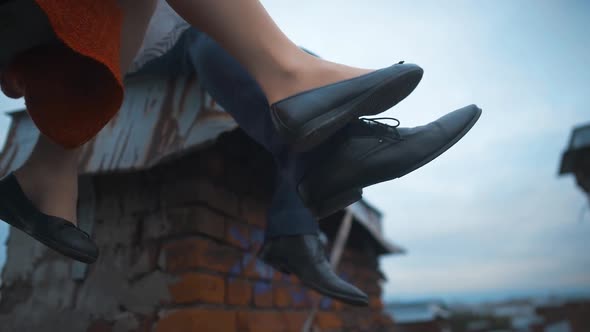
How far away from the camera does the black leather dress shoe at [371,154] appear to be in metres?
0.82

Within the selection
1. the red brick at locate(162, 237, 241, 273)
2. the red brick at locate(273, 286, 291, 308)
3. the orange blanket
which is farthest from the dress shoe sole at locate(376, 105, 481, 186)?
the red brick at locate(273, 286, 291, 308)

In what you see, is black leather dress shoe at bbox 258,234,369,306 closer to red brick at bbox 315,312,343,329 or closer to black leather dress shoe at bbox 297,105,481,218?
black leather dress shoe at bbox 297,105,481,218

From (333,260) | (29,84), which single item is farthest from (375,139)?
(333,260)

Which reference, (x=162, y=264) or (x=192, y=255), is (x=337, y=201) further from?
(x=162, y=264)

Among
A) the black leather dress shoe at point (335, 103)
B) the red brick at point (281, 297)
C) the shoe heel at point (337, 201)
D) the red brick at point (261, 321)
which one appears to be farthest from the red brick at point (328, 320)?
the black leather dress shoe at point (335, 103)

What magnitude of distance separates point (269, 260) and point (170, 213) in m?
0.55

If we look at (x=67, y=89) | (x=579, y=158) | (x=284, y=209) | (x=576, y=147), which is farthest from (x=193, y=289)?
(x=579, y=158)

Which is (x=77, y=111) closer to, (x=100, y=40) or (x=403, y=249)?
(x=100, y=40)

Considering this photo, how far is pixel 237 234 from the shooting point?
155cm

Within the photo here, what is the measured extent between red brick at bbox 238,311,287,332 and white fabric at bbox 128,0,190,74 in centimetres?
89

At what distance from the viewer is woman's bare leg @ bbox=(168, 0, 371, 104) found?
0.73 m

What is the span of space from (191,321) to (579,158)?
516cm

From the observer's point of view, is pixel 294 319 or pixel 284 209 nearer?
pixel 284 209

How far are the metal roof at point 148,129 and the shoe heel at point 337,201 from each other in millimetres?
463
